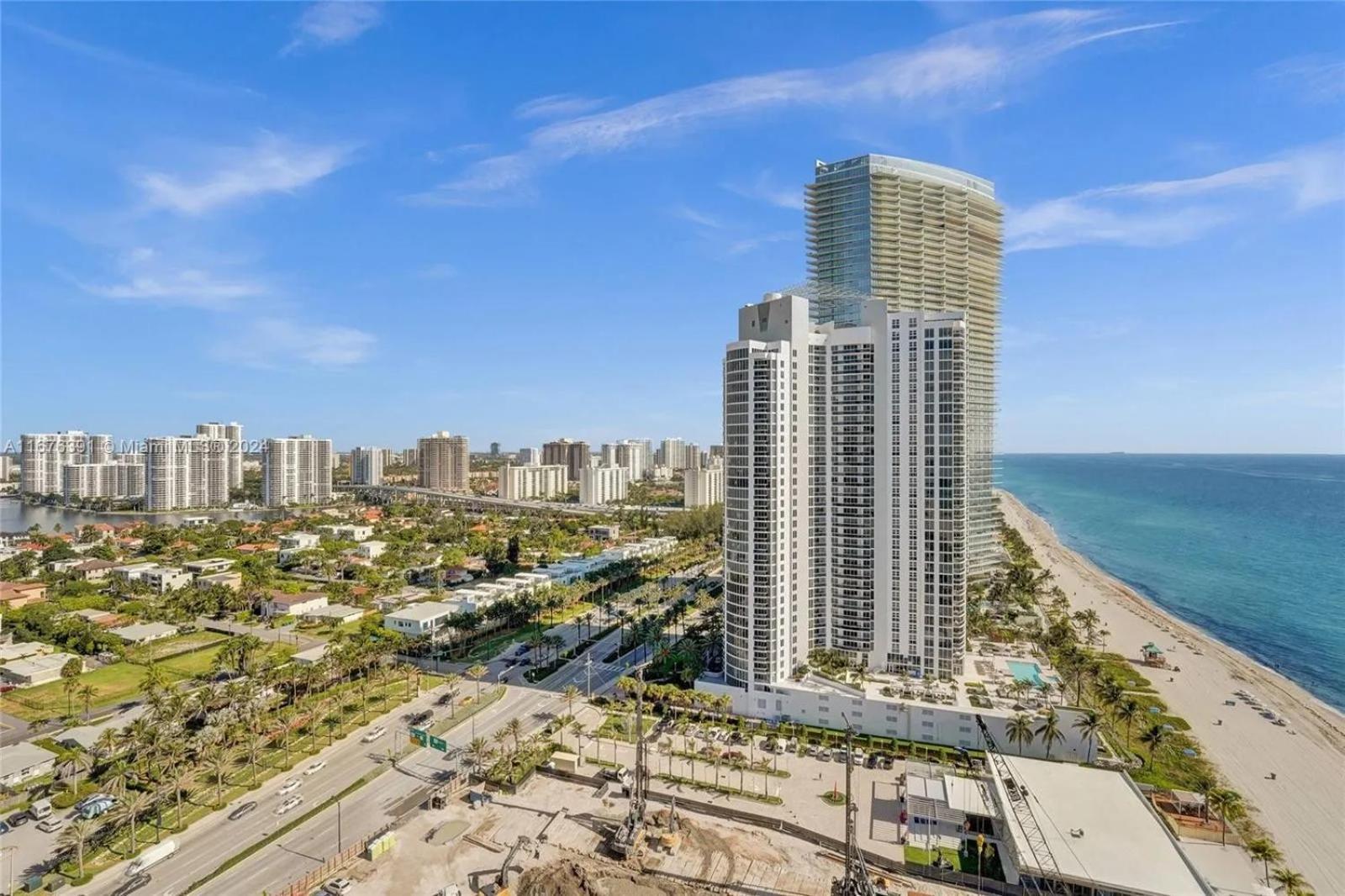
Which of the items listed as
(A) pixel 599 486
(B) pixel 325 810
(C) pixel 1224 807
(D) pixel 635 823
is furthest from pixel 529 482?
(C) pixel 1224 807

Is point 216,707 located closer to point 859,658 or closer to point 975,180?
point 859,658

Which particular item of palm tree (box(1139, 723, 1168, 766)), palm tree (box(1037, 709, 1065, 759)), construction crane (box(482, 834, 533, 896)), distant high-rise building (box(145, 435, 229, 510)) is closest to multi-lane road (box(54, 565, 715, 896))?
construction crane (box(482, 834, 533, 896))

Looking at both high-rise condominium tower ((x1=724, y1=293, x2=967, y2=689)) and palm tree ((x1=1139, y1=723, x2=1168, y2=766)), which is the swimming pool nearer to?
high-rise condominium tower ((x1=724, y1=293, x2=967, y2=689))

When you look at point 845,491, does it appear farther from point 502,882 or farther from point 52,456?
point 52,456

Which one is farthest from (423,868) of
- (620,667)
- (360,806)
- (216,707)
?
(620,667)

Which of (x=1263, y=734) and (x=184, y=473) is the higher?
(x=184, y=473)

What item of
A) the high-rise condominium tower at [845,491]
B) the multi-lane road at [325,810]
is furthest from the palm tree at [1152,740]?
the multi-lane road at [325,810]

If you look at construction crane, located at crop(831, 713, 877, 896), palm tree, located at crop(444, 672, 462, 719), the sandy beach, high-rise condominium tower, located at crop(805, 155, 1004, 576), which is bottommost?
the sandy beach
